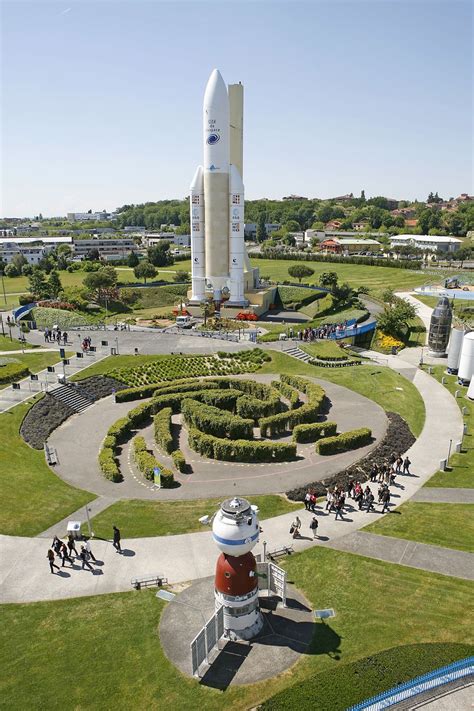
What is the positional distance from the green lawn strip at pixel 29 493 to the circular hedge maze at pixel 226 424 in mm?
3281

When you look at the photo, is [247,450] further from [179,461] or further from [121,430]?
[121,430]

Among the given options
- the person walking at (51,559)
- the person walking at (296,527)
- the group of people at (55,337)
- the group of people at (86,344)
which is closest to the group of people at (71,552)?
the person walking at (51,559)

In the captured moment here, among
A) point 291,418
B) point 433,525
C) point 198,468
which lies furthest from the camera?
point 291,418

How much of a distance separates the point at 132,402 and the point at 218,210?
4495cm

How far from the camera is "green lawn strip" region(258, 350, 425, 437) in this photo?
44.5 m

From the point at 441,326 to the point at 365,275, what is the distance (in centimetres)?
6961

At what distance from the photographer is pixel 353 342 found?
6938cm

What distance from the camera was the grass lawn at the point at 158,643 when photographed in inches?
693

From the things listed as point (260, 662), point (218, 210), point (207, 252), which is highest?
point (218, 210)

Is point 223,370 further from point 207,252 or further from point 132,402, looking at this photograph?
point 207,252

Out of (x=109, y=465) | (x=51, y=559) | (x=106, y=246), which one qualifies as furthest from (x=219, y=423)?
(x=106, y=246)

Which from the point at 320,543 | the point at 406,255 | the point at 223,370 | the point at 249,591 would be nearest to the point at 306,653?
the point at 249,591

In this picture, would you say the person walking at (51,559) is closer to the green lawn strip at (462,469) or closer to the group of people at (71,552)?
the group of people at (71,552)

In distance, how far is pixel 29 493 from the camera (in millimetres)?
30906
